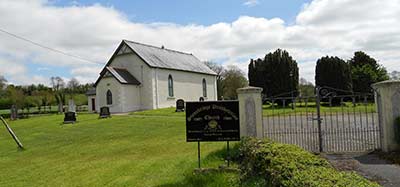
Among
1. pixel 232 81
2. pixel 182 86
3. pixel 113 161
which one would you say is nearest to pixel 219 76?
pixel 232 81

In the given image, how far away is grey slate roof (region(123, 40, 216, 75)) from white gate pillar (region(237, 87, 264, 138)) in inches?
1295

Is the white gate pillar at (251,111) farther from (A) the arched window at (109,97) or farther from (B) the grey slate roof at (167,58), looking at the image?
(A) the arched window at (109,97)

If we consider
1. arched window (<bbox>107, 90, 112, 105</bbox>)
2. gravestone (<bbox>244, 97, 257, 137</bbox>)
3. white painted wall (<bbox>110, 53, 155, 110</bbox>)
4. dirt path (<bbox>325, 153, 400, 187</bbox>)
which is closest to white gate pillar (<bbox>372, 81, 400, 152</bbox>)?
dirt path (<bbox>325, 153, 400, 187</bbox>)

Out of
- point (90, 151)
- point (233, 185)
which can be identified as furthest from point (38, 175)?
point (233, 185)

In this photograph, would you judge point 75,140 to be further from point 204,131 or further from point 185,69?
point 185,69

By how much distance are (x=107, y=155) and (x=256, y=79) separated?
3323cm

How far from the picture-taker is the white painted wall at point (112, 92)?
4128 cm

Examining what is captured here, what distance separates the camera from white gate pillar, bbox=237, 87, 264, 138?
35.6ft

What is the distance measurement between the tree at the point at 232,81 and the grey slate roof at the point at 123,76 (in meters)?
25.9

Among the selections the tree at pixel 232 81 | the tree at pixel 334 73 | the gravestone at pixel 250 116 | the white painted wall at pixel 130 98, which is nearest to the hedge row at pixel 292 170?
the gravestone at pixel 250 116

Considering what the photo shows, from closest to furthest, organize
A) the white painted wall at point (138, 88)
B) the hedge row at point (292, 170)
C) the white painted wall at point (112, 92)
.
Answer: the hedge row at point (292, 170) < the white painted wall at point (112, 92) < the white painted wall at point (138, 88)

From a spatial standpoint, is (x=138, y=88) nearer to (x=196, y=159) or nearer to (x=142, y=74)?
(x=142, y=74)

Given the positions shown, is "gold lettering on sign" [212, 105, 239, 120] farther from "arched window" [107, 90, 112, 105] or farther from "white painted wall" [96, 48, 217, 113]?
"arched window" [107, 90, 112, 105]

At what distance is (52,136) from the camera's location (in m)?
22.3
